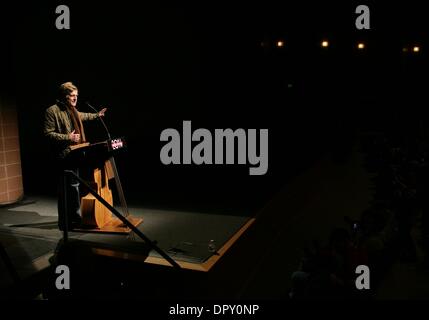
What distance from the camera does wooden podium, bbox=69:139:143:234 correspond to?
394 cm

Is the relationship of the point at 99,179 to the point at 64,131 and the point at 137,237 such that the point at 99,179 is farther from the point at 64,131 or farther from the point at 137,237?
the point at 137,237

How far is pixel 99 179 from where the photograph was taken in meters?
4.24

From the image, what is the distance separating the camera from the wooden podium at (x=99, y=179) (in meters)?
3.94

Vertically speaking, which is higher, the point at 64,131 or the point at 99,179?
the point at 64,131

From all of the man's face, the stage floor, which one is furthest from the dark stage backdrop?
the man's face

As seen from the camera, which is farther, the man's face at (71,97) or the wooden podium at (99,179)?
the man's face at (71,97)

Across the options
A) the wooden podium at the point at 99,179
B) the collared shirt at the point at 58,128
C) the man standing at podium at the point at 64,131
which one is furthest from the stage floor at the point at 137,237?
the collared shirt at the point at 58,128

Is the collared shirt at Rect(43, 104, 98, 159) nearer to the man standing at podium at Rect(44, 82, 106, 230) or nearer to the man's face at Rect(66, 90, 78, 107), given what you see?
the man standing at podium at Rect(44, 82, 106, 230)

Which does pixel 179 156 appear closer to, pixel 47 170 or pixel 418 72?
pixel 47 170

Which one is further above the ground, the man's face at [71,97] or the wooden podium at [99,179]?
the man's face at [71,97]

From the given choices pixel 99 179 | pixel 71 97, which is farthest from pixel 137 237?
pixel 71 97

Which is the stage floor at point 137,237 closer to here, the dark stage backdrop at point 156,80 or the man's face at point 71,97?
the dark stage backdrop at point 156,80

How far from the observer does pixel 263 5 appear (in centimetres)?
1138

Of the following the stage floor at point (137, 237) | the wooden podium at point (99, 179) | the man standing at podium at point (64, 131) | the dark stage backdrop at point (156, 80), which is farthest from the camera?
the dark stage backdrop at point (156, 80)
